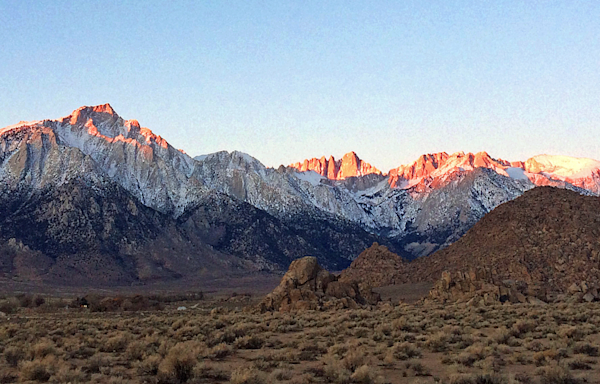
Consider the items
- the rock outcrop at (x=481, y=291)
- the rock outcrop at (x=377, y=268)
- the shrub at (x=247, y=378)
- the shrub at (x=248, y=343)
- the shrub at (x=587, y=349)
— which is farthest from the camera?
the rock outcrop at (x=377, y=268)

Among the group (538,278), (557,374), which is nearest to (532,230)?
(538,278)

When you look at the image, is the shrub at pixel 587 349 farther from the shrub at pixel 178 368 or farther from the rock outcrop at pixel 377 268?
the rock outcrop at pixel 377 268

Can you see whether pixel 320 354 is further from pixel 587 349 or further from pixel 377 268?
pixel 377 268

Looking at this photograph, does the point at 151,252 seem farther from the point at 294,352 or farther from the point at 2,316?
the point at 294,352

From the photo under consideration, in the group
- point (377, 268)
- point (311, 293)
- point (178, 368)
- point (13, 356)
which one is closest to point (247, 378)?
point (178, 368)

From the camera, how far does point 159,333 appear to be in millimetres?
31781

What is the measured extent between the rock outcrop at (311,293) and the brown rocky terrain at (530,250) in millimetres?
8118

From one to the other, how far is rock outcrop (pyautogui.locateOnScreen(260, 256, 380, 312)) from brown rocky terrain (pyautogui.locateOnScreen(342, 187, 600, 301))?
812 cm

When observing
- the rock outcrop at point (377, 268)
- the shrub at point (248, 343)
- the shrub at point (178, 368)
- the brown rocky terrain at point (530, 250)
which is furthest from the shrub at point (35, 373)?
the rock outcrop at point (377, 268)

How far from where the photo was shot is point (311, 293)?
5706cm

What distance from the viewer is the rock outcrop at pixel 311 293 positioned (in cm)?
5434

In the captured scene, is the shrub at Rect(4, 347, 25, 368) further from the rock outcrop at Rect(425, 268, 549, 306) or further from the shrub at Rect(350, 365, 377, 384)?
the rock outcrop at Rect(425, 268, 549, 306)

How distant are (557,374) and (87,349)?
719 inches

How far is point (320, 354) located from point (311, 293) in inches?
1299
